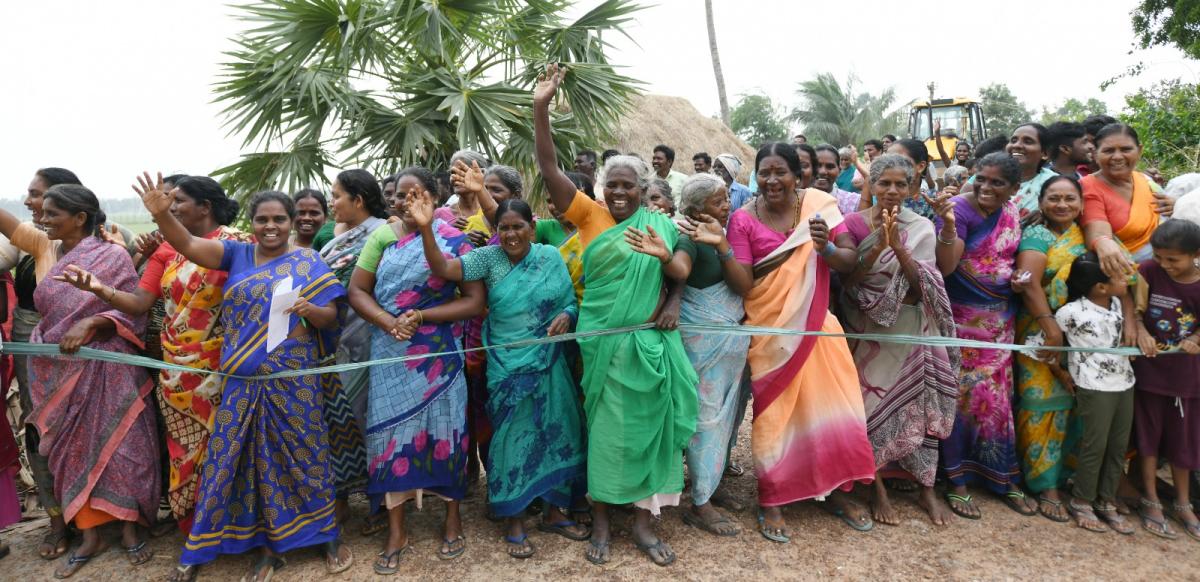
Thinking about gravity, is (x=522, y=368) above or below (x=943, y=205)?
below

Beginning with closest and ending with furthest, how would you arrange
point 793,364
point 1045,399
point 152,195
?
point 152,195 < point 793,364 < point 1045,399

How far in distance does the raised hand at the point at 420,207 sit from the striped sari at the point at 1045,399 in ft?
10.2

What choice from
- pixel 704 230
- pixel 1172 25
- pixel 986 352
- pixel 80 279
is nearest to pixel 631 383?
pixel 704 230

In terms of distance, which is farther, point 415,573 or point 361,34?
point 361,34

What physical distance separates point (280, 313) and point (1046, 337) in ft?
12.7

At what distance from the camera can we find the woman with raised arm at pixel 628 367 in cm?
320

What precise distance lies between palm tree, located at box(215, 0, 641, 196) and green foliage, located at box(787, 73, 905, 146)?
24.6 metres

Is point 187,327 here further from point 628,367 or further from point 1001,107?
point 1001,107

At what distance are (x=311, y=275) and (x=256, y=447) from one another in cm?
82

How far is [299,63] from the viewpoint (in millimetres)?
6680

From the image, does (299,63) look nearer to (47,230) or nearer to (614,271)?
(47,230)

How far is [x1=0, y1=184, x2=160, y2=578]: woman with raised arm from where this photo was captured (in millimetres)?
3281

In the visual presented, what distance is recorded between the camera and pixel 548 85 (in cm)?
328

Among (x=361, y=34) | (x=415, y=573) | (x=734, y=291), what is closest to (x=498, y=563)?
(x=415, y=573)
